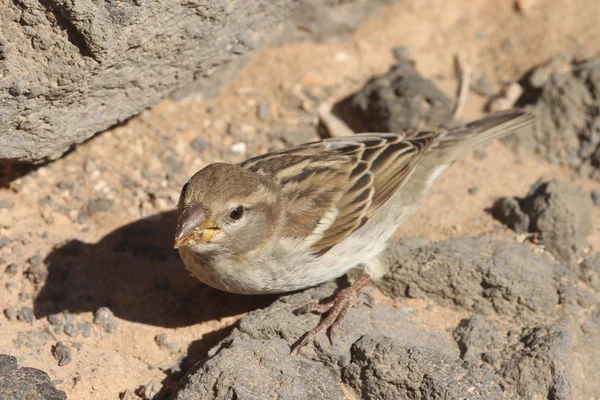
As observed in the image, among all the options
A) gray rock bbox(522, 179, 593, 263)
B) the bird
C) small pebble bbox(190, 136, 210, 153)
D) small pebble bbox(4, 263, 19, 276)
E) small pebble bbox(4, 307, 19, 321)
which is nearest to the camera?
the bird

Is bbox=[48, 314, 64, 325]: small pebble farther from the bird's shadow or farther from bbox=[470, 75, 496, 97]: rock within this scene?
bbox=[470, 75, 496, 97]: rock

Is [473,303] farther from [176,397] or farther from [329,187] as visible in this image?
[176,397]

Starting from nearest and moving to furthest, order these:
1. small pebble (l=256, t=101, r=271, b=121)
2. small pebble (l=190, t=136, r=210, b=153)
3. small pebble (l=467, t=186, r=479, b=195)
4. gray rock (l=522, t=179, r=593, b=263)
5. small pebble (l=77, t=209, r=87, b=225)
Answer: gray rock (l=522, t=179, r=593, b=263), small pebble (l=77, t=209, r=87, b=225), small pebble (l=467, t=186, r=479, b=195), small pebble (l=190, t=136, r=210, b=153), small pebble (l=256, t=101, r=271, b=121)

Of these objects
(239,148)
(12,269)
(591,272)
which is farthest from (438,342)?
(12,269)

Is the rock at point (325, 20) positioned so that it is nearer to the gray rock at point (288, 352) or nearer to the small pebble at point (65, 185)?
the small pebble at point (65, 185)

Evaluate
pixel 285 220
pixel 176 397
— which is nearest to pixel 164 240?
pixel 285 220

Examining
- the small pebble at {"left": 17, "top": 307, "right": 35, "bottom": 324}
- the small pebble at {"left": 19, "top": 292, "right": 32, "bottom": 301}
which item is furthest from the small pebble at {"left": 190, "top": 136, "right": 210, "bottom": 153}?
the small pebble at {"left": 17, "top": 307, "right": 35, "bottom": 324}
